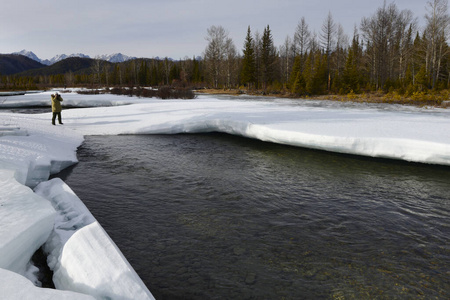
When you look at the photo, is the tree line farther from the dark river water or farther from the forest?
the dark river water

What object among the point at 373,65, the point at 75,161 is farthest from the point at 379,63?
the point at 75,161

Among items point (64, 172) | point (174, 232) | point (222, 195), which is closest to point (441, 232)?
point (222, 195)

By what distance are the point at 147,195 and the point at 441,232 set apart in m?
5.83

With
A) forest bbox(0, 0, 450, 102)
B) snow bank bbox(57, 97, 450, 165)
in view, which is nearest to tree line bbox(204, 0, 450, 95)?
forest bbox(0, 0, 450, 102)

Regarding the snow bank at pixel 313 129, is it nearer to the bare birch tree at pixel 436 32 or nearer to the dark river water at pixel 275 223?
the dark river water at pixel 275 223

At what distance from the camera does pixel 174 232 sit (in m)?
5.23

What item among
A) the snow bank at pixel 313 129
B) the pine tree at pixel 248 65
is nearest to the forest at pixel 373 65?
the pine tree at pixel 248 65

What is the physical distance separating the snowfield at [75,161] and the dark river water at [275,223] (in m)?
0.61

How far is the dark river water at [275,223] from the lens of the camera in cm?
398

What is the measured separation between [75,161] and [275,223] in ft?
22.6

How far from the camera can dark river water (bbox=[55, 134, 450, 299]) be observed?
13.1 ft

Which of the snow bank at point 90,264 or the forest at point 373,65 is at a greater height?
the forest at point 373,65

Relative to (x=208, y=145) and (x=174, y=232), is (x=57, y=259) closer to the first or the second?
(x=174, y=232)

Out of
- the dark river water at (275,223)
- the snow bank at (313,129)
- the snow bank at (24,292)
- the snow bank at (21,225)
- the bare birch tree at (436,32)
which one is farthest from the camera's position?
the bare birch tree at (436,32)
